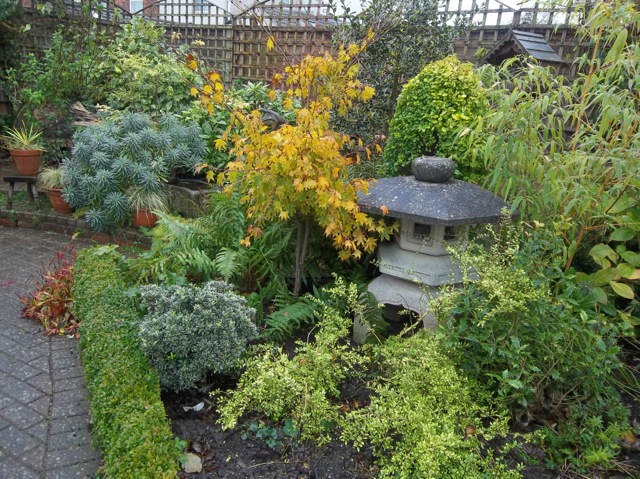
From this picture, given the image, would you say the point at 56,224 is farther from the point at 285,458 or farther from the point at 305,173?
the point at 285,458

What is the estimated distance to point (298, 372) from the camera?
8.19 ft

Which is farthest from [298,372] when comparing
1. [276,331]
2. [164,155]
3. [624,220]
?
[164,155]

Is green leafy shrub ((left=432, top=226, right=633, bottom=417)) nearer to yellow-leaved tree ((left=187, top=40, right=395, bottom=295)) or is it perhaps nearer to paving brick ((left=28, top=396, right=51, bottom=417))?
yellow-leaved tree ((left=187, top=40, right=395, bottom=295))

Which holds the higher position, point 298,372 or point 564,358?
point 564,358

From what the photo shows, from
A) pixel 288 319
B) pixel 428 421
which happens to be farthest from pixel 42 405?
pixel 428 421

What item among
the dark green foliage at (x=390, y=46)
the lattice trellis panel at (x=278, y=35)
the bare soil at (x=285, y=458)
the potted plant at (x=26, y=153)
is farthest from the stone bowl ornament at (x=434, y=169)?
the potted plant at (x=26, y=153)

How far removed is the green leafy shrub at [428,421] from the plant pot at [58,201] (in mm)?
4897

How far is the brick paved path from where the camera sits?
2.34 metres

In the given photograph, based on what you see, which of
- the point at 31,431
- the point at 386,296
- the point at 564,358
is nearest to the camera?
the point at 564,358

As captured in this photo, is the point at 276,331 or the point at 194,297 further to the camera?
the point at 276,331

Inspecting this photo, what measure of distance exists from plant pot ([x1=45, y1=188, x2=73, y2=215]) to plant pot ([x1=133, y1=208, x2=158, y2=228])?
1.07 metres

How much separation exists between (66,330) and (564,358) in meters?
3.22

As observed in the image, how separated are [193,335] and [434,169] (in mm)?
1735

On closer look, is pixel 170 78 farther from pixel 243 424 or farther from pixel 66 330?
pixel 243 424
